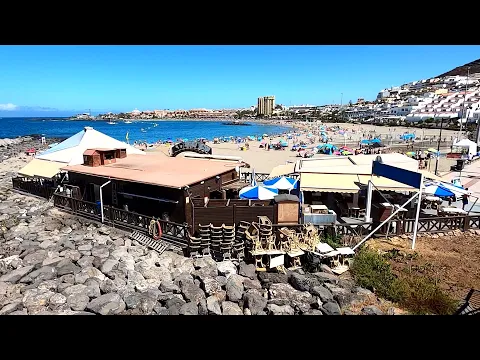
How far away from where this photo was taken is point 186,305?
284 inches

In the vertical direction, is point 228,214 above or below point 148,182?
below

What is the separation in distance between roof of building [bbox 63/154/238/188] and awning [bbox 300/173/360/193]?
10.2 feet

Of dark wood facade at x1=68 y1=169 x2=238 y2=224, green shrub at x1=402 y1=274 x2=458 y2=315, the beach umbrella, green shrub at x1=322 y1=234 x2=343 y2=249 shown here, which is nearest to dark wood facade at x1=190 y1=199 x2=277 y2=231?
dark wood facade at x1=68 y1=169 x2=238 y2=224

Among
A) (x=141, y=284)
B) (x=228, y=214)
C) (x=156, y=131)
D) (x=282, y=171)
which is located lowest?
(x=156, y=131)

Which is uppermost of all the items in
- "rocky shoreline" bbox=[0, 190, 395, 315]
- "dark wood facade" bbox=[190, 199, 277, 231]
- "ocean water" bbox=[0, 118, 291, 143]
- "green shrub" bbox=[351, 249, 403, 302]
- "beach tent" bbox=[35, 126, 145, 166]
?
"beach tent" bbox=[35, 126, 145, 166]

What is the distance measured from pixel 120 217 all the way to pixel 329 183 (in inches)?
293

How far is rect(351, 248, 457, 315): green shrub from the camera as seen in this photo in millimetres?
6492

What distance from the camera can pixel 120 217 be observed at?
1196 centimetres

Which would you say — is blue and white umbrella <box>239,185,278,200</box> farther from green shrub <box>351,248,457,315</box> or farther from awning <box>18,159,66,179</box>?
awning <box>18,159,66,179</box>

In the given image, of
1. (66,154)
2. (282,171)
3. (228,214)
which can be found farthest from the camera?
(66,154)

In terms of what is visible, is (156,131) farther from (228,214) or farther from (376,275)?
(376,275)

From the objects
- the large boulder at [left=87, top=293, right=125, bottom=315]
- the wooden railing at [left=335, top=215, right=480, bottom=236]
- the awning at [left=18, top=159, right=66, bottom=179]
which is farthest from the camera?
the awning at [left=18, top=159, right=66, bottom=179]

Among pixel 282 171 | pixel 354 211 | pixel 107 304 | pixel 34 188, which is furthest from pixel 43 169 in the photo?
pixel 354 211
